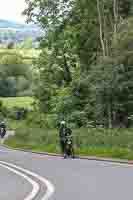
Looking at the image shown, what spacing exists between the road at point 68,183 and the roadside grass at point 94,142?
505cm

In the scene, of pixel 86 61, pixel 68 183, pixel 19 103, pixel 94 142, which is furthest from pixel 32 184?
pixel 19 103

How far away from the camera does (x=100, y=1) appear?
55656 millimetres

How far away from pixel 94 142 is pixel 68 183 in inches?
644

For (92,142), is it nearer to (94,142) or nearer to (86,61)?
(94,142)

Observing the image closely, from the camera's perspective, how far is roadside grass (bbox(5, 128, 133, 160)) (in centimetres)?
3006

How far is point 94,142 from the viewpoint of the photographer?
34.1 m

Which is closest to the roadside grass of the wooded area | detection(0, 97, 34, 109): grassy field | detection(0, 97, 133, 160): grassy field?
detection(0, 97, 133, 160): grassy field

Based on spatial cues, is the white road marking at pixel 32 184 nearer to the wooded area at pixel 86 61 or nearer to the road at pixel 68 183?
the road at pixel 68 183

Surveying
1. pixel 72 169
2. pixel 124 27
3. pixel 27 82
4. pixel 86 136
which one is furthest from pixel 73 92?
pixel 27 82

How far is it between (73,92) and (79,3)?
9286 mm

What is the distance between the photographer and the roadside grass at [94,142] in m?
30.1

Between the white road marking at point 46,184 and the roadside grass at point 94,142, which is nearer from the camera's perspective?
the white road marking at point 46,184

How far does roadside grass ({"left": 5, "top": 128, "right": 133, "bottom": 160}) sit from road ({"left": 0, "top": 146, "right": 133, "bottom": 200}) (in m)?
5.05

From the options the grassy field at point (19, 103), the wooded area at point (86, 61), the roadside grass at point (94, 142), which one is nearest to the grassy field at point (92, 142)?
the roadside grass at point (94, 142)
